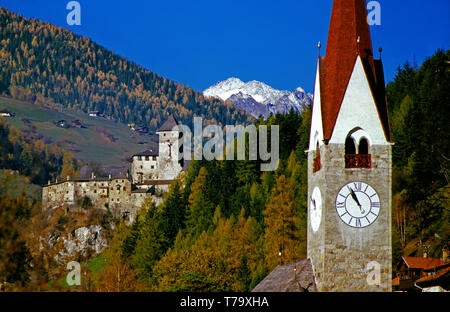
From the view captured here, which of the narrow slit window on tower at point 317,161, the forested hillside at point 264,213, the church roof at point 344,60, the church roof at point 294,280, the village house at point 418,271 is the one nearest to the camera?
the church roof at point 294,280

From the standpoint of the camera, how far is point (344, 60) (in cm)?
3069

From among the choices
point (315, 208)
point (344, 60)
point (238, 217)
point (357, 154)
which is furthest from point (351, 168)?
point (238, 217)

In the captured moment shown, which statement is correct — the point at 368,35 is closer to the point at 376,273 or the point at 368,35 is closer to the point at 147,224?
the point at 376,273

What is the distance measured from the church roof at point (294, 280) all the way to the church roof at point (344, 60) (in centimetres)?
538

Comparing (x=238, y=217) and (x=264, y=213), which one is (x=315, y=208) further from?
(x=238, y=217)

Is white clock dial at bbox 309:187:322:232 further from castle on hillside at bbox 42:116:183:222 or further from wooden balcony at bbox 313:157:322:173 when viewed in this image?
castle on hillside at bbox 42:116:183:222

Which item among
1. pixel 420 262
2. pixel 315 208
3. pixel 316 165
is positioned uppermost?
pixel 316 165

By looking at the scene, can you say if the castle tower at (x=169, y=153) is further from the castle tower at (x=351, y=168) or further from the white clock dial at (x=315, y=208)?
the castle tower at (x=351, y=168)

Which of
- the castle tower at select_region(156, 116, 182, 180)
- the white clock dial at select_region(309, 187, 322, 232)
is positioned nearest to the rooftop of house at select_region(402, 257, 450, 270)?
the white clock dial at select_region(309, 187, 322, 232)

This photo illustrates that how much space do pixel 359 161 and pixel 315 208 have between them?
2.84m

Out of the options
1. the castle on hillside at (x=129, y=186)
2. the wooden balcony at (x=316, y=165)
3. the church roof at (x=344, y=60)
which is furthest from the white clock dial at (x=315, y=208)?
the castle on hillside at (x=129, y=186)

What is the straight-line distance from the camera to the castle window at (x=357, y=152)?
95.6ft

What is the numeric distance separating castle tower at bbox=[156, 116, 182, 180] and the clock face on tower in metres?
129
